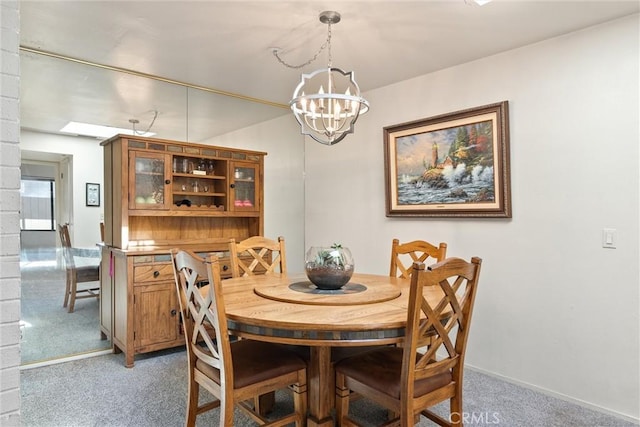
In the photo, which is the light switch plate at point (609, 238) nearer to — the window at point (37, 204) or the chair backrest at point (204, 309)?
the chair backrest at point (204, 309)

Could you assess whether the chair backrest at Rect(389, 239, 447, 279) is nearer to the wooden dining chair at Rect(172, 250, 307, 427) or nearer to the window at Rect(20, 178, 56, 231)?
the wooden dining chair at Rect(172, 250, 307, 427)

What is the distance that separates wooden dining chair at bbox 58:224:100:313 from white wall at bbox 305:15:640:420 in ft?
9.57

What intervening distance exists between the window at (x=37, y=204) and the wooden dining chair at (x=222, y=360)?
185 centimetres

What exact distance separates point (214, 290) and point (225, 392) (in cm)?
43

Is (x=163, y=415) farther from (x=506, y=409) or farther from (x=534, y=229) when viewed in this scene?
(x=534, y=229)

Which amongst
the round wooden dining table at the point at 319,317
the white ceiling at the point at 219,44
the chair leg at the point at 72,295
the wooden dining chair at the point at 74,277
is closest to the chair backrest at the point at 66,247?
the wooden dining chair at the point at 74,277

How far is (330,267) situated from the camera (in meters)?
2.04

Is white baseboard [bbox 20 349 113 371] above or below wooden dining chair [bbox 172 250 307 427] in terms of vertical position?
below

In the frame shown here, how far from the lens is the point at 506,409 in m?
2.37

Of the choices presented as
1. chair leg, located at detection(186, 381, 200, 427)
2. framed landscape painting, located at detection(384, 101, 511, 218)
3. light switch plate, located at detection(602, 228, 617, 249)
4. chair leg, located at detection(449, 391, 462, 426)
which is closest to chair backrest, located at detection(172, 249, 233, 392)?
chair leg, located at detection(186, 381, 200, 427)

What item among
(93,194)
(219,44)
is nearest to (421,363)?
(219,44)

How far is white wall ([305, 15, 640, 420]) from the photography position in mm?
2307

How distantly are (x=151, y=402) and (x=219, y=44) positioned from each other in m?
2.37

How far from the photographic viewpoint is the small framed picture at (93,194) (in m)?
3.24
